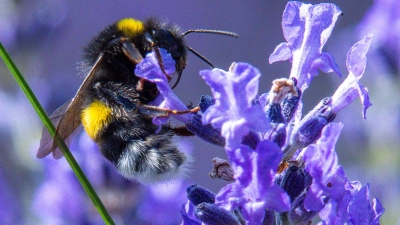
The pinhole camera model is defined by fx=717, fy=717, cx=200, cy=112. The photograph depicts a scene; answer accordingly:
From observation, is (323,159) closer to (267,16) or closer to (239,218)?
(239,218)

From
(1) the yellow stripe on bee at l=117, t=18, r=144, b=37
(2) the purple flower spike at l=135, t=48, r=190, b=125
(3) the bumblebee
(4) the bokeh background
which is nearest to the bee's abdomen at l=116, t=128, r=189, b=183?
(3) the bumblebee

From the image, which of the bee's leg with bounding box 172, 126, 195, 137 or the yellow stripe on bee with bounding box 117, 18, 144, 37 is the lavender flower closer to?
the bee's leg with bounding box 172, 126, 195, 137

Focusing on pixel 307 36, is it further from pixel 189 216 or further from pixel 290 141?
pixel 189 216

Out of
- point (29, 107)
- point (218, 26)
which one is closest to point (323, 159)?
point (29, 107)

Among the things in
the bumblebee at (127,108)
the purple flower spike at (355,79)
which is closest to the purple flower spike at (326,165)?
the purple flower spike at (355,79)

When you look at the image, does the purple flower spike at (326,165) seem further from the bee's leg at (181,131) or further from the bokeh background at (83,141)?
the bokeh background at (83,141)

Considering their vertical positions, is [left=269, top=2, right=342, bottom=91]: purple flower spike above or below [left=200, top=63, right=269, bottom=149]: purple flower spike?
above
